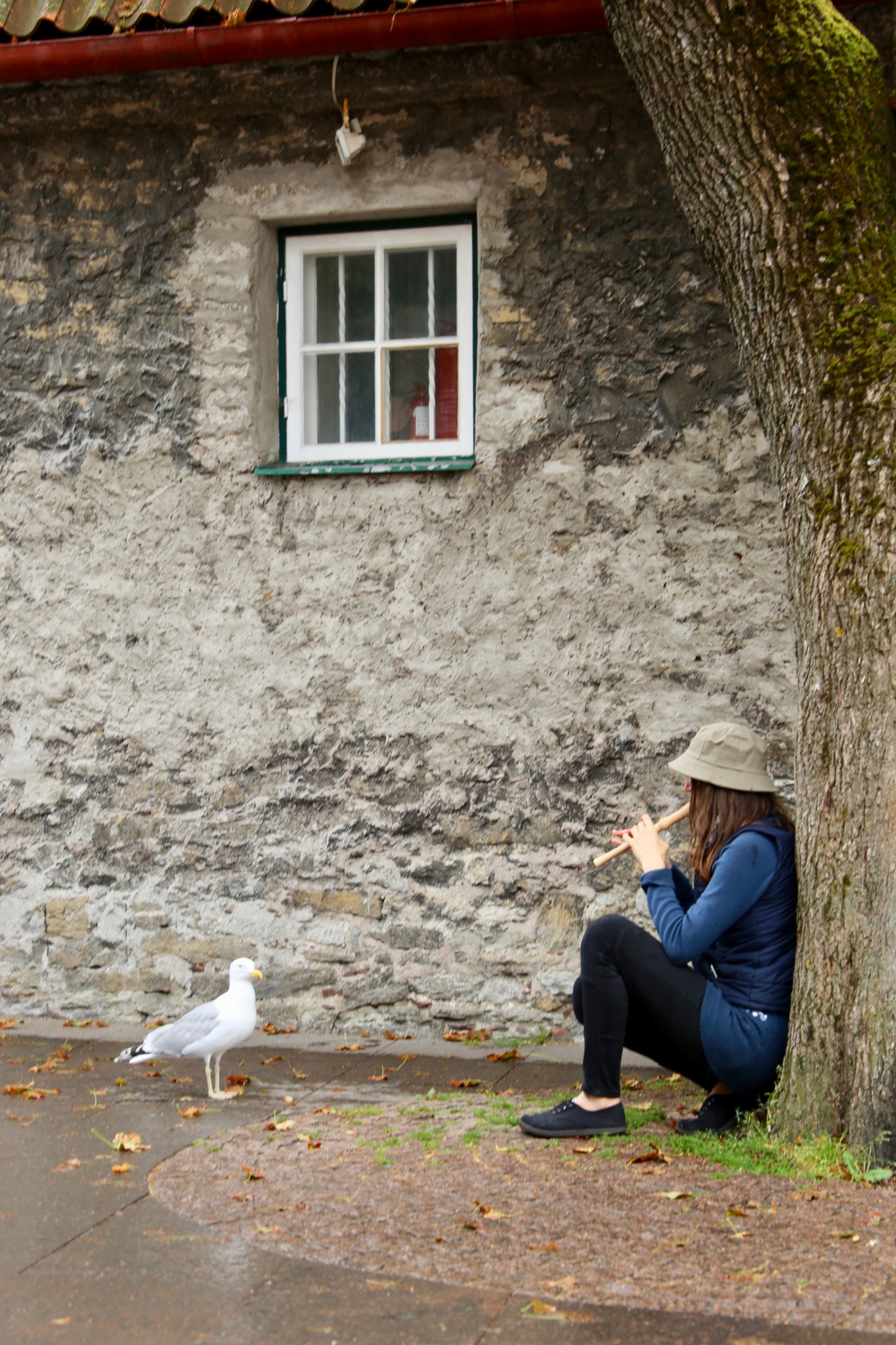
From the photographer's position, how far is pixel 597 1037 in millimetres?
4008

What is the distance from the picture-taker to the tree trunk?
3656 millimetres

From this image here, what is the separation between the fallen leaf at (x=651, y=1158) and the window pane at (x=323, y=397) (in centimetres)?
349

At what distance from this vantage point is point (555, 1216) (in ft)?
11.2

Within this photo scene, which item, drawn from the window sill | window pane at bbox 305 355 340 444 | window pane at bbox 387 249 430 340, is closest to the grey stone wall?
the window sill

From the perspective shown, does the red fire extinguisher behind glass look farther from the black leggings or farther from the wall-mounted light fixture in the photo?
the black leggings

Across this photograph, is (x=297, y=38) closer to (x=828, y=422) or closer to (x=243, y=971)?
(x=828, y=422)

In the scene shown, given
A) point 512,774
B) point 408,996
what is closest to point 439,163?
point 512,774

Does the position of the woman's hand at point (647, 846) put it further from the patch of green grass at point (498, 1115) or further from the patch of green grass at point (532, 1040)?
the patch of green grass at point (532, 1040)

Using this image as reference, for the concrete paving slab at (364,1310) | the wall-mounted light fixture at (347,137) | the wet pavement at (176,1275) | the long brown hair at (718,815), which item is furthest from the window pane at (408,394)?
the concrete paving slab at (364,1310)

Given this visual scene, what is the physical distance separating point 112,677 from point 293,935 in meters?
1.41

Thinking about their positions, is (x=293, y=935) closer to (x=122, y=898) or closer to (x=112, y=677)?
(x=122, y=898)

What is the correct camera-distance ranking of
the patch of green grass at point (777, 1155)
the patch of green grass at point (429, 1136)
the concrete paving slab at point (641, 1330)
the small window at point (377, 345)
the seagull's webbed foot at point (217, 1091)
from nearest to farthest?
the concrete paving slab at point (641, 1330)
the patch of green grass at point (777, 1155)
the patch of green grass at point (429, 1136)
the seagull's webbed foot at point (217, 1091)
the small window at point (377, 345)

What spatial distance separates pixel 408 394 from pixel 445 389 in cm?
18

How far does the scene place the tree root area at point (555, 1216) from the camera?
2.98m
